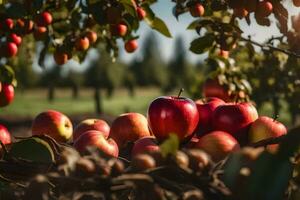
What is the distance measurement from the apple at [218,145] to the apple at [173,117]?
0.65 ft

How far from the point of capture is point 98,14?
2.61 meters

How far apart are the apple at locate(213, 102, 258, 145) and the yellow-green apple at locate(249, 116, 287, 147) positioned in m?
0.04

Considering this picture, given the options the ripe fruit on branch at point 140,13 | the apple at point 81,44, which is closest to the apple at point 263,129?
the ripe fruit on branch at point 140,13

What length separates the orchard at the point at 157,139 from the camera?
43.7 inches

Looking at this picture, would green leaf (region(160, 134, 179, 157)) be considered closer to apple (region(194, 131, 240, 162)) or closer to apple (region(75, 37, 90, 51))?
apple (region(194, 131, 240, 162))

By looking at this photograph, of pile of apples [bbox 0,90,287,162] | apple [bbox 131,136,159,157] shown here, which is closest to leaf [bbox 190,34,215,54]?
pile of apples [bbox 0,90,287,162]

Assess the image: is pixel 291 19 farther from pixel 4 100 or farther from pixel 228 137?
pixel 4 100

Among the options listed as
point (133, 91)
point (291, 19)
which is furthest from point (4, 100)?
point (133, 91)

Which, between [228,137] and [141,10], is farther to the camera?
[141,10]

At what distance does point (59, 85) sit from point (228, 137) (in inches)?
2368

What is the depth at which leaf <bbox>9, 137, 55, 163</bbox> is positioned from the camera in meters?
1.58

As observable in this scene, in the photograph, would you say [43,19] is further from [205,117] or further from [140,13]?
[205,117]

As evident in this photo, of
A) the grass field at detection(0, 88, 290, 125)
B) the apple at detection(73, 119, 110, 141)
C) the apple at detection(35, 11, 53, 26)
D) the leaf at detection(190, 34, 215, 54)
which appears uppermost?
the apple at detection(35, 11, 53, 26)

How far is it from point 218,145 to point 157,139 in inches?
14.3
